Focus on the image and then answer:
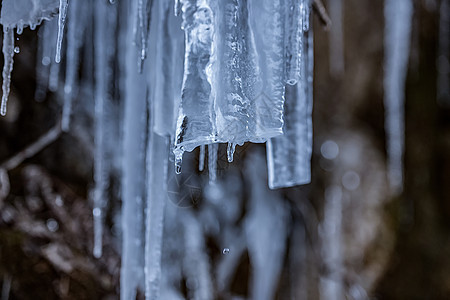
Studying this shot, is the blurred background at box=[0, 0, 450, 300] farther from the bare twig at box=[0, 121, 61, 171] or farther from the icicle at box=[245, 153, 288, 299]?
the bare twig at box=[0, 121, 61, 171]

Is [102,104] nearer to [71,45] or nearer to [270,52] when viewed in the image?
[71,45]

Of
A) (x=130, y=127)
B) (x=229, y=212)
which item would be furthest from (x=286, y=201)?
(x=130, y=127)

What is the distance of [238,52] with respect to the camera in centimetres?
128

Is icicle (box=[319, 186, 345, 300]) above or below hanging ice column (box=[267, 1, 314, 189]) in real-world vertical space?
below

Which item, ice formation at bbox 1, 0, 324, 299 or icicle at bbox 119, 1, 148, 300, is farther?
icicle at bbox 119, 1, 148, 300

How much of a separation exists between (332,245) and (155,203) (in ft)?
6.60

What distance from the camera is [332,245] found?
3.39 m

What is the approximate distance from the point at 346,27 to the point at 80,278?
2.51m

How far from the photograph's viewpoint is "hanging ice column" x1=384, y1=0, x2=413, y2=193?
3.32 metres

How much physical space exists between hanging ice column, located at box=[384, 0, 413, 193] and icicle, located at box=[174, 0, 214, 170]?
2.44 m

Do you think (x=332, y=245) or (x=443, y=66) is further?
(x=443, y=66)

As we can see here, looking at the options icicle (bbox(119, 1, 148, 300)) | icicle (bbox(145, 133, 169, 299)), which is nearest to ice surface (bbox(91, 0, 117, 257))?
icicle (bbox(119, 1, 148, 300))

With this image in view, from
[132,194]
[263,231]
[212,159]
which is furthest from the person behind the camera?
[263,231]

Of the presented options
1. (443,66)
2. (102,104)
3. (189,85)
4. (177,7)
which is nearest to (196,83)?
(189,85)
